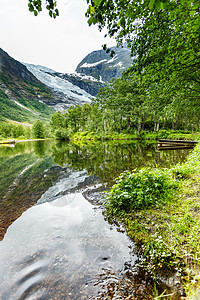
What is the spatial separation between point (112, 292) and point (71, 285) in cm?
61

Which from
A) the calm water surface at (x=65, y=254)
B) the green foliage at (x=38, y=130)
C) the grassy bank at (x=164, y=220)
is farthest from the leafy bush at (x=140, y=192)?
the green foliage at (x=38, y=130)

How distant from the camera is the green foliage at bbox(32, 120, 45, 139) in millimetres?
67750

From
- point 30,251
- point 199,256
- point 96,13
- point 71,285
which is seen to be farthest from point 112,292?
point 96,13

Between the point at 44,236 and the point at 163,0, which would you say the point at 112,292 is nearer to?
the point at 44,236

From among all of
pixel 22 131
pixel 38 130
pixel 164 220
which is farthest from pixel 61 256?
pixel 22 131

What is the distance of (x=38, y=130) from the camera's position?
225ft

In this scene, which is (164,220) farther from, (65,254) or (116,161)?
(116,161)

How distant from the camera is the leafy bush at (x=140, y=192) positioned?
136 inches

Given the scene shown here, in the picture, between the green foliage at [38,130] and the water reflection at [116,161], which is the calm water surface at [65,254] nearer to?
the water reflection at [116,161]

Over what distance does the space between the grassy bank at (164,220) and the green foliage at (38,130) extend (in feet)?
240

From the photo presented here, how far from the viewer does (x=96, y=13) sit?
5.57 ft

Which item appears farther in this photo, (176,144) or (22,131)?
(22,131)

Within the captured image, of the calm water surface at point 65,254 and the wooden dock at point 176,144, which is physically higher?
the wooden dock at point 176,144

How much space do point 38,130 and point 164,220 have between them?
74890 millimetres
